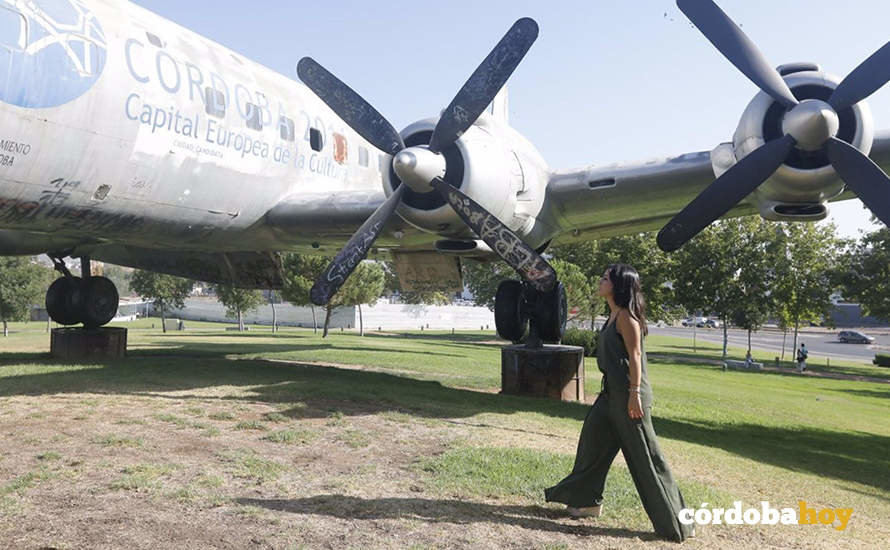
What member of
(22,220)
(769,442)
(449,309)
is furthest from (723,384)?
(449,309)

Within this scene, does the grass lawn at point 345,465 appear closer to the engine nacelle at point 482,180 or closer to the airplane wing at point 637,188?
the engine nacelle at point 482,180

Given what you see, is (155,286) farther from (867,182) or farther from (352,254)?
(867,182)

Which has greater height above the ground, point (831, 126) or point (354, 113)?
point (354, 113)

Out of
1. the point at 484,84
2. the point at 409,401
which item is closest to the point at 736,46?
the point at 484,84

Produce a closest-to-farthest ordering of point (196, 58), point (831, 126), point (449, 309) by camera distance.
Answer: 1. point (831, 126)
2. point (196, 58)
3. point (449, 309)

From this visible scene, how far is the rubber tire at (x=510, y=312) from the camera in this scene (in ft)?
42.4

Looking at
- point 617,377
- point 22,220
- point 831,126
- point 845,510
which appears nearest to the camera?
point 617,377

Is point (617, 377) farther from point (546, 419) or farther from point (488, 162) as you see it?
point (488, 162)

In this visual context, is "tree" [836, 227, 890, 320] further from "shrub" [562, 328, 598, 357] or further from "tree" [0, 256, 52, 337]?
"tree" [0, 256, 52, 337]

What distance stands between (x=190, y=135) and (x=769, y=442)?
1058 cm

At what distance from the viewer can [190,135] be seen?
10.4 meters

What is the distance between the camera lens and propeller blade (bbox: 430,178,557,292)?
966 cm

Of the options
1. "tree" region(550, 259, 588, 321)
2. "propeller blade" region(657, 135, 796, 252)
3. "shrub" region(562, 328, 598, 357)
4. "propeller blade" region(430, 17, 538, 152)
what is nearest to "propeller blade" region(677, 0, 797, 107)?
"propeller blade" region(657, 135, 796, 252)

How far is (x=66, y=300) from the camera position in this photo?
52.0 ft
